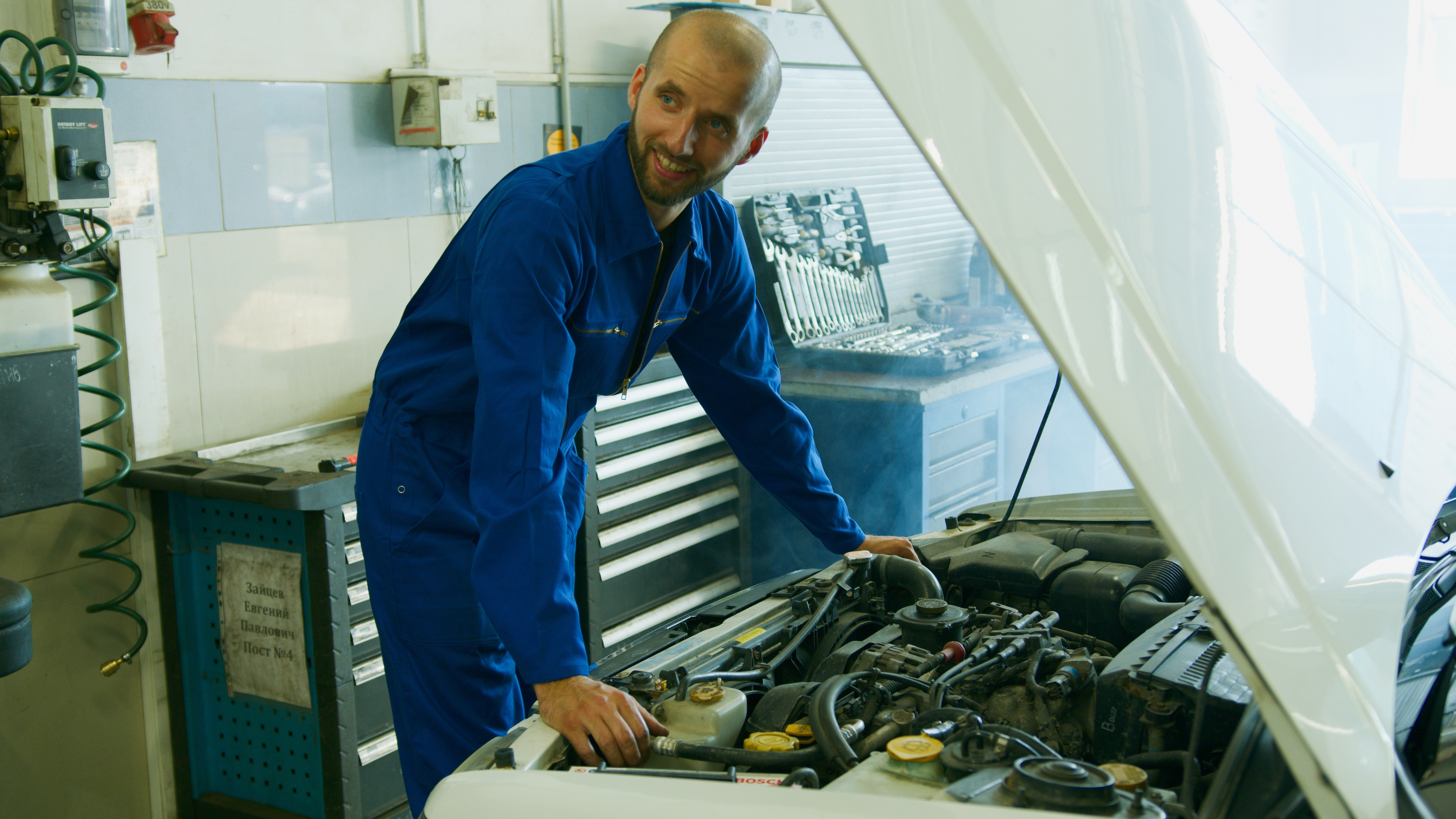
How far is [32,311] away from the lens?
1.97m

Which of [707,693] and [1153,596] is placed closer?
[707,693]

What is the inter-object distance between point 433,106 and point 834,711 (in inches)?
87.7

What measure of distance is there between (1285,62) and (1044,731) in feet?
16.0

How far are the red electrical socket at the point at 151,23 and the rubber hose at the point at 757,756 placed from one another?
1.93 metres

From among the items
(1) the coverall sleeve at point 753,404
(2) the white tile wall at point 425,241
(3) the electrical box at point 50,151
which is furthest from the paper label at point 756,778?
(2) the white tile wall at point 425,241

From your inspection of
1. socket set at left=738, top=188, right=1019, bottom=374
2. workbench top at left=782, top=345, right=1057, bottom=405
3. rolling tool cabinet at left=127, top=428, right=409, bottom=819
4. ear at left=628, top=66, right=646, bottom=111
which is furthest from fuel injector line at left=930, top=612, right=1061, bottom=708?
socket set at left=738, top=188, right=1019, bottom=374

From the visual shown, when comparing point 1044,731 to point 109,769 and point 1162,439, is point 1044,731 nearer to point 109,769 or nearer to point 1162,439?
point 1162,439

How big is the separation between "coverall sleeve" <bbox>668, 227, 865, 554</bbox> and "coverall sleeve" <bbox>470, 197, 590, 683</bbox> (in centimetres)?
46

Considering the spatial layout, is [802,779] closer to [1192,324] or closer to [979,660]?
[979,660]

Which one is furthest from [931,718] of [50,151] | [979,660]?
[50,151]

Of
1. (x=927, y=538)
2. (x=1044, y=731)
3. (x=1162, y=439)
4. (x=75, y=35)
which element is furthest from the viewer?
(x=75, y=35)

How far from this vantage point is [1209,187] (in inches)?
43.4

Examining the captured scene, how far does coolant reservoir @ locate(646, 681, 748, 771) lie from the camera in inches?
47.8

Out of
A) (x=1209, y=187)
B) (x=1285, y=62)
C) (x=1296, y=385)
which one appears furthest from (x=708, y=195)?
(x=1285, y=62)
